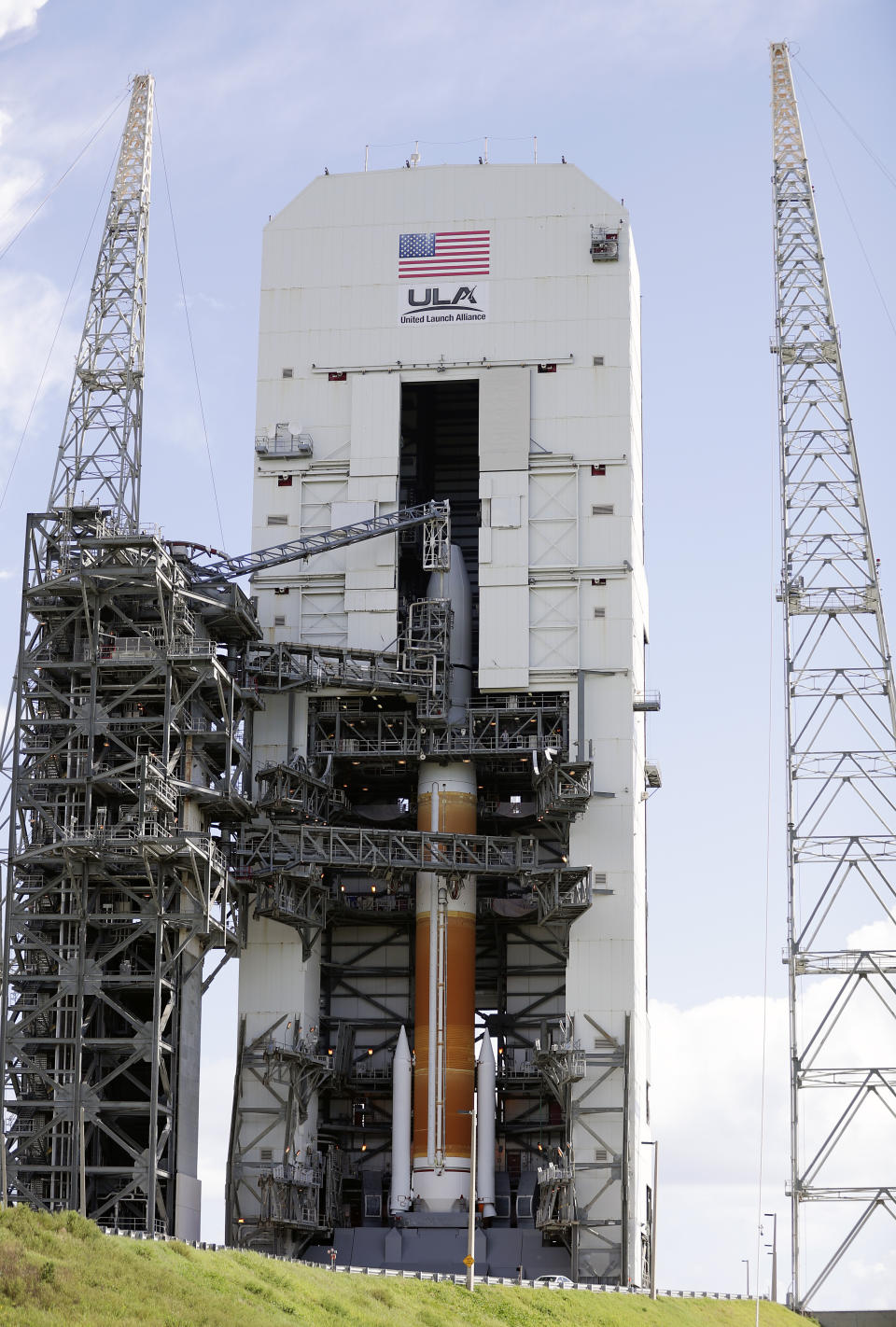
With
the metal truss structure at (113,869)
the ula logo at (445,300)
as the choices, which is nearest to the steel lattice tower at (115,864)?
the metal truss structure at (113,869)

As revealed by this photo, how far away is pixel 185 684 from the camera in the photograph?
88000 millimetres

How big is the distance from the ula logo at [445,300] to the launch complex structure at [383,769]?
0.12m

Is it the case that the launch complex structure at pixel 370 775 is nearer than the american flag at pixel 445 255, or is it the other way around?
the launch complex structure at pixel 370 775

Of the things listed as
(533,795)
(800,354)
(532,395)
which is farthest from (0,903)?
(800,354)

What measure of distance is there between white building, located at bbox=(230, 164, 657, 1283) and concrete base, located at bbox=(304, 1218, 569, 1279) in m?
0.15

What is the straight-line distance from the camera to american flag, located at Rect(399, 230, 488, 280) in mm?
98312

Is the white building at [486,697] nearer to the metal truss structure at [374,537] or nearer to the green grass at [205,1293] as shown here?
the metal truss structure at [374,537]

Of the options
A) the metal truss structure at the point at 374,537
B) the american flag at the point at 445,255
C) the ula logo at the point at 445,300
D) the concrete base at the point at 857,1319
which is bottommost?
the concrete base at the point at 857,1319

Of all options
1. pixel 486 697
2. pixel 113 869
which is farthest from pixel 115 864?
pixel 486 697

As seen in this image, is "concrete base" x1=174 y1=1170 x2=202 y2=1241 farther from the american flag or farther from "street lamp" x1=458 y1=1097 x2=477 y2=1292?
the american flag

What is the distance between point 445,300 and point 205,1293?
52560 mm

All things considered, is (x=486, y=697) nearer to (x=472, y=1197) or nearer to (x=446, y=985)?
(x=446, y=985)

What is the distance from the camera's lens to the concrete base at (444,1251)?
279 feet

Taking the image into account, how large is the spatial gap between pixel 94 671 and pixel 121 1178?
20.8 m
